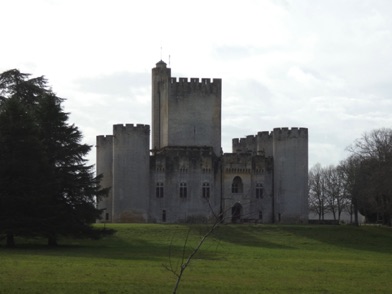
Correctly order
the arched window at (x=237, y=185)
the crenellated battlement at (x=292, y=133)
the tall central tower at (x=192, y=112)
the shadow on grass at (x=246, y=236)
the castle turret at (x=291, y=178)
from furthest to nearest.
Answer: the tall central tower at (x=192, y=112)
the crenellated battlement at (x=292, y=133)
the arched window at (x=237, y=185)
the castle turret at (x=291, y=178)
the shadow on grass at (x=246, y=236)

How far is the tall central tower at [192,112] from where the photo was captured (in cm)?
8331

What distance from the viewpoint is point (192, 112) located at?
83625 mm

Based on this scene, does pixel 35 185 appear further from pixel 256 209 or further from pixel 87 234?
pixel 256 209

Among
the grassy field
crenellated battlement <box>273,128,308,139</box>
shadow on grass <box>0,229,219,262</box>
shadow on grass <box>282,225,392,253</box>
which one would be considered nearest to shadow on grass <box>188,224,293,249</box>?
the grassy field

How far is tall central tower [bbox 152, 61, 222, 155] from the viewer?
273 ft

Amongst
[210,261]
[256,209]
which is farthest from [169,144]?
[210,261]

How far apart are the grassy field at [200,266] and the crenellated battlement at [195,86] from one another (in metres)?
24.1

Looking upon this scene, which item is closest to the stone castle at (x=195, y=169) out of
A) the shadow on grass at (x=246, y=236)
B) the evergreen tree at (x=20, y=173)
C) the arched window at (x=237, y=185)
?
the arched window at (x=237, y=185)

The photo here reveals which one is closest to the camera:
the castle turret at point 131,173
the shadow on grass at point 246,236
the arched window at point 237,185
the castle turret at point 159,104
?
the shadow on grass at point 246,236

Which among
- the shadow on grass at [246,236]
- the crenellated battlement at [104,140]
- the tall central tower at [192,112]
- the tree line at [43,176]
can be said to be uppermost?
the tall central tower at [192,112]

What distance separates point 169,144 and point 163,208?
7368mm

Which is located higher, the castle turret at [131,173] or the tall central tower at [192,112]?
the tall central tower at [192,112]

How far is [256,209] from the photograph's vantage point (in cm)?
8156

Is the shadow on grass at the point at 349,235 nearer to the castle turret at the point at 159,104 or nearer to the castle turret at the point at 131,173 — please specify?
the castle turret at the point at 131,173
